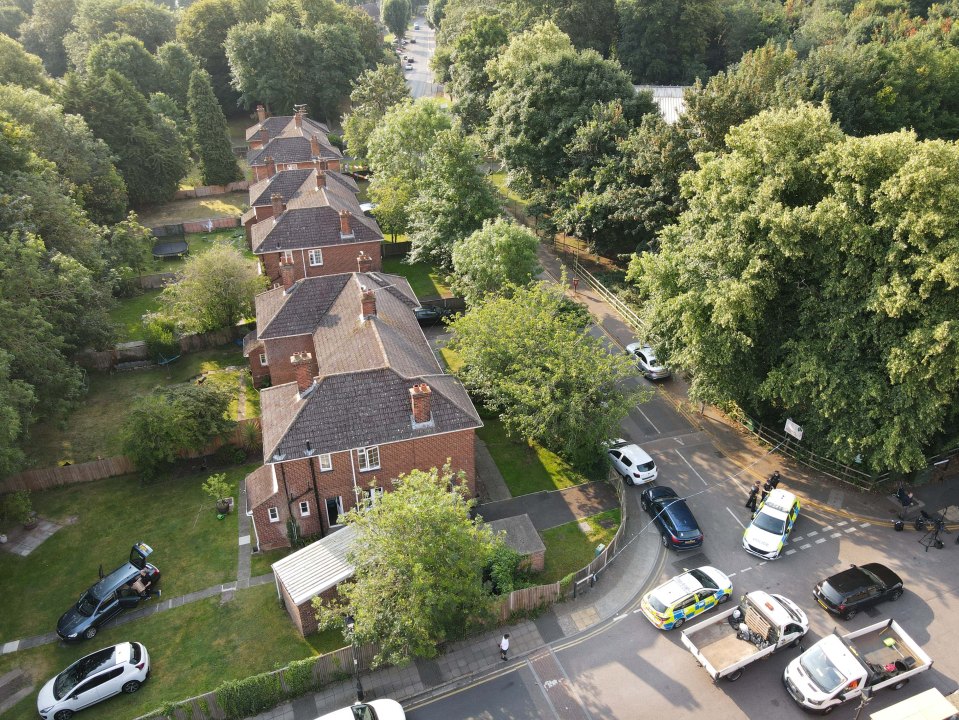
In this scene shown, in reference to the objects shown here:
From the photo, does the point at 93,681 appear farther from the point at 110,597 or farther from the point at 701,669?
the point at 701,669

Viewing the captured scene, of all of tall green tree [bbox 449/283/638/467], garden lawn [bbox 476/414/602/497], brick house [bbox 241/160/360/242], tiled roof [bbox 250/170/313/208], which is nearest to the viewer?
tall green tree [bbox 449/283/638/467]

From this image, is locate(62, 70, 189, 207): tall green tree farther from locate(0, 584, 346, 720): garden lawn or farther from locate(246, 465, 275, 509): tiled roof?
locate(0, 584, 346, 720): garden lawn

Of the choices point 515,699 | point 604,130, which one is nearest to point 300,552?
point 515,699

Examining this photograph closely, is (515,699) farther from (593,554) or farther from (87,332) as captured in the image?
(87,332)

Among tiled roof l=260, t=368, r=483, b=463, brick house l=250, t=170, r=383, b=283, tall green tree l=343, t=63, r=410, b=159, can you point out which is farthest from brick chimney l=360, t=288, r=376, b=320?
tall green tree l=343, t=63, r=410, b=159

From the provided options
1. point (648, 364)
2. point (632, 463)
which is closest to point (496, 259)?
point (648, 364)
